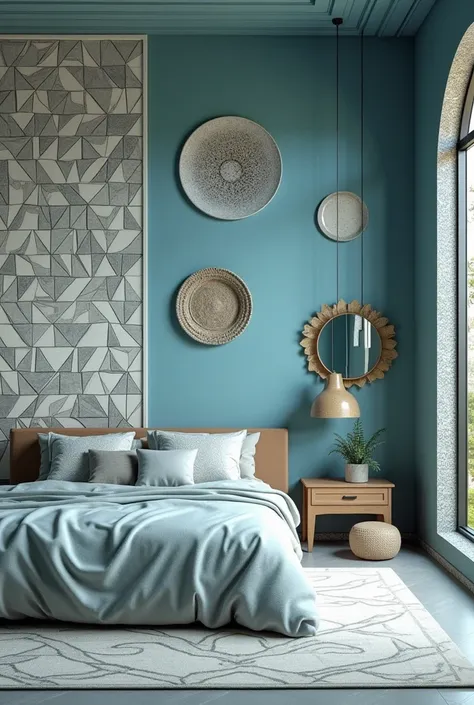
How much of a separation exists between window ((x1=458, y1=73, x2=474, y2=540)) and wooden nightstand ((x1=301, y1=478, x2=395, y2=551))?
52 centimetres

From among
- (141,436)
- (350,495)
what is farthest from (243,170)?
(350,495)

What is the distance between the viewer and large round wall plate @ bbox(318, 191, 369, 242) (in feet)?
19.8

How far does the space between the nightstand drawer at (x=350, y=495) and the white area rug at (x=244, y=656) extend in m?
1.43

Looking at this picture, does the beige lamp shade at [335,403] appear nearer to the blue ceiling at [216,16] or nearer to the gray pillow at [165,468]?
the gray pillow at [165,468]

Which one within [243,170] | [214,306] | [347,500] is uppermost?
[243,170]

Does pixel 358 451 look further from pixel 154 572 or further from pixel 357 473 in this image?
pixel 154 572

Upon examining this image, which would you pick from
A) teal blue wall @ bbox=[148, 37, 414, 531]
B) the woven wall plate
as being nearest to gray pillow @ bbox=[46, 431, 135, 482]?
teal blue wall @ bbox=[148, 37, 414, 531]

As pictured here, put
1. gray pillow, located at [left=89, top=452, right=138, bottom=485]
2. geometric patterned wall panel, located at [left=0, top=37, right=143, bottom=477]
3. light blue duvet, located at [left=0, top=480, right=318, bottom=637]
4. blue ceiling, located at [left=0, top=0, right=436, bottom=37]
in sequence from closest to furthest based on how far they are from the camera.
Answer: light blue duvet, located at [left=0, top=480, right=318, bottom=637] → gray pillow, located at [left=89, top=452, right=138, bottom=485] → blue ceiling, located at [left=0, top=0, right=436, bottom=37] → geometric patterned wall panel, located at [left=0, top=37, right=143, bottom=477]

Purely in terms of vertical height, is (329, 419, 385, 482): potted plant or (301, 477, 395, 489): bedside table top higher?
(329, 419, 385, 482): potted plant

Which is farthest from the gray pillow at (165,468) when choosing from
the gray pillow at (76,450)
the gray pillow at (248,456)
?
the gray pillow at (248,456)

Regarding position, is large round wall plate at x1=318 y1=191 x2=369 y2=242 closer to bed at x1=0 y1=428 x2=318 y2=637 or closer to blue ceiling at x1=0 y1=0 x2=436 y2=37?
blue ceiling at x1=0 y1=0 x2=436 y2=37

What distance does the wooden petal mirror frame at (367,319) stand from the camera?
599 cm

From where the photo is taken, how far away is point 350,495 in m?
5.61

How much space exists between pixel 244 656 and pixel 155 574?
0.61 metres
